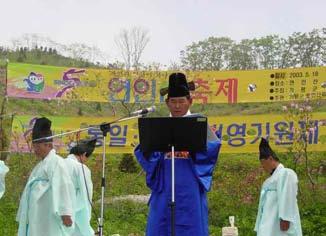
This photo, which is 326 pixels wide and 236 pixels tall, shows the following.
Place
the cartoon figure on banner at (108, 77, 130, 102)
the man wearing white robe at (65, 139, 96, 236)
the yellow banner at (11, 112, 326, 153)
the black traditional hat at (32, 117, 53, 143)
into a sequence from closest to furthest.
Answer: the black traditional hat at (32, 117, 53, 143), the man wearing white robe at (65, 139, 96, 236), the yellow banner at (11, 112, 326, 153), the cartoon figure on banner at (108, 77, 130, 102)

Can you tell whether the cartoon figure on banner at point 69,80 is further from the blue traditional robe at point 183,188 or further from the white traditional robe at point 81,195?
the blue traditional robe at point 183,188

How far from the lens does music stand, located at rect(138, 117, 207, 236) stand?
13.4 feet

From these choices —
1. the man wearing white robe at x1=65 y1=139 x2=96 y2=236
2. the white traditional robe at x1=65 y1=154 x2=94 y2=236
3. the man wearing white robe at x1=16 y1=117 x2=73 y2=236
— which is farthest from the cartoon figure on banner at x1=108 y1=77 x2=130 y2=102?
the man wearing white robe at x1=16 y1=117 x2=73 y2=236

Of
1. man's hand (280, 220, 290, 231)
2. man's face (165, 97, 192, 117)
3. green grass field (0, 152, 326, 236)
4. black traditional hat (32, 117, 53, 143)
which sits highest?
man's face (165, 97, 192, 117)

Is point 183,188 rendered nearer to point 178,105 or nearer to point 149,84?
point 178,105

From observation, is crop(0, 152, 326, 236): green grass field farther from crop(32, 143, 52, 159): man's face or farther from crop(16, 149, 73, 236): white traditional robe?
crop(32, 143, 52, 159): man's face

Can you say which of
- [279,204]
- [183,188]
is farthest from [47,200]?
[279,204]

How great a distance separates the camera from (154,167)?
14.6 feet

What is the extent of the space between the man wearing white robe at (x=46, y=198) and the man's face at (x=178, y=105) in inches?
64.8

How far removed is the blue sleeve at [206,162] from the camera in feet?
14.3

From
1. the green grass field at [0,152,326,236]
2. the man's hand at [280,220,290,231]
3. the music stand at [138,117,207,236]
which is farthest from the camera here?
the green grass field at [0,152,326,236]

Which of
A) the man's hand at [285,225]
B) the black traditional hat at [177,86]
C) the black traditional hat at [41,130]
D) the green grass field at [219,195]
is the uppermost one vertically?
the black traditional hat at [177,86]

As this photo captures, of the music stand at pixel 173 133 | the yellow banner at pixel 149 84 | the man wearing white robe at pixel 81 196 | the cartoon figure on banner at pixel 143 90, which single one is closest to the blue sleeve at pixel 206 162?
the music stand at pixel 173 133

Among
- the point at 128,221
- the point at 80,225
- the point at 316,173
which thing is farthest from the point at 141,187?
the point at 80,225
